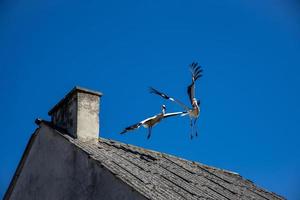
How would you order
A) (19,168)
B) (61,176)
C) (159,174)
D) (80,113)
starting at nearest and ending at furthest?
1. (61,176)
2. (159,174)
3. (80,113)
4. (19,168)

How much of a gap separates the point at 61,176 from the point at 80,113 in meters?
1.54

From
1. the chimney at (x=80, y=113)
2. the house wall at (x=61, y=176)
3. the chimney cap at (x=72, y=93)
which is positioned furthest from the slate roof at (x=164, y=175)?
the chimney cap at (x=72, y=93)

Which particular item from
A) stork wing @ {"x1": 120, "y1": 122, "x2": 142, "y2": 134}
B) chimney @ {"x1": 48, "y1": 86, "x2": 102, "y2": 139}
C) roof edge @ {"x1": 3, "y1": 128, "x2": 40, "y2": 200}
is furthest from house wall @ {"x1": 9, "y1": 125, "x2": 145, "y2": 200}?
stork wing @ {"x1": 120, "y1": 122, "x2": 142, "y2": 134}

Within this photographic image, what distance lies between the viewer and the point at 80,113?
13.0 m

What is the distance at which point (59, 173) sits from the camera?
12258mm

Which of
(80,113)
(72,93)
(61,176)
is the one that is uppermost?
(72,93)

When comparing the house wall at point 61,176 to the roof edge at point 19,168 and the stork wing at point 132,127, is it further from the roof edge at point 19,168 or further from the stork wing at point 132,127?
the stork wing at point 132,127

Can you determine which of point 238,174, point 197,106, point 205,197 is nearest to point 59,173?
point 205,197

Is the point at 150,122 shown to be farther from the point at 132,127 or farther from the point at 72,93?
the point at 72,93

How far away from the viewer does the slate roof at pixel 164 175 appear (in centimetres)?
1098

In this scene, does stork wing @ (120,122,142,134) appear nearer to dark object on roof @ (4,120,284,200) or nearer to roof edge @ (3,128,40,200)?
dark object on roof @ (4,120,284,200)

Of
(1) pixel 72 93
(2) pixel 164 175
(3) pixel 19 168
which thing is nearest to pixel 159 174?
(2) pixel 164 175

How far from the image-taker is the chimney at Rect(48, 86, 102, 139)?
12.9 meters

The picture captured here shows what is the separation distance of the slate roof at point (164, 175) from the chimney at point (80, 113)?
0.26 metres
